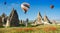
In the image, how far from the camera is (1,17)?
1021 inches

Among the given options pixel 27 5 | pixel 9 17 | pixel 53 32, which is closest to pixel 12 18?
pixel 9 17

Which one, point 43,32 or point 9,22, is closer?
point 43,32

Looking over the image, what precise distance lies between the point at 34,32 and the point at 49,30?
1.49 meters

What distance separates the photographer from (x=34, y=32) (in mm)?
17766

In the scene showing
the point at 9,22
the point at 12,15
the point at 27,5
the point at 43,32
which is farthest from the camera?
the point at 12,15

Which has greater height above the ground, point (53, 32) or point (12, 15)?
point (12, 15)

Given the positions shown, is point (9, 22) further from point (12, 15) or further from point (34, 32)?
point (34, 32)

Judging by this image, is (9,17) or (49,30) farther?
(9,17)

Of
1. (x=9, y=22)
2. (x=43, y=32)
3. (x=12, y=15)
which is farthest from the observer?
(x=12, y=15)

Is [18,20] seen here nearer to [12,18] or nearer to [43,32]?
[12,18]

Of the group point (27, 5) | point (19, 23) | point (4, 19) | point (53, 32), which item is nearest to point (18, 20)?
point (19, 23)

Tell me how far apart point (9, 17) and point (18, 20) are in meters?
1.37

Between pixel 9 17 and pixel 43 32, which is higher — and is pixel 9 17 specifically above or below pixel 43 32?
above

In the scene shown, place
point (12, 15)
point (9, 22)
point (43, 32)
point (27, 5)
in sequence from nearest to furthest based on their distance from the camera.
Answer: point (43, 32)
point (27, 5)
point (9, 22)
point (12, 15)
